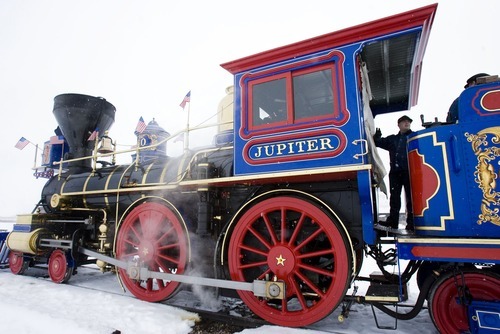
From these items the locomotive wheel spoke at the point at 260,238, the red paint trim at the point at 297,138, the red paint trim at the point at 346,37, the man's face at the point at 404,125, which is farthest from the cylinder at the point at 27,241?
the man's face at the point at 404,125

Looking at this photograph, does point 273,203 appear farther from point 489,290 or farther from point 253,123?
point 489,290

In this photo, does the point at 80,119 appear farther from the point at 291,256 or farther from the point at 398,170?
the point at 398,170

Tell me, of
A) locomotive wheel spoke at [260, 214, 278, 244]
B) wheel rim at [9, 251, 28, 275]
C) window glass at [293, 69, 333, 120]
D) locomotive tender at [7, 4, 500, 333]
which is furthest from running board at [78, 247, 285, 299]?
wheel rim at [9, 251, 28, 275]

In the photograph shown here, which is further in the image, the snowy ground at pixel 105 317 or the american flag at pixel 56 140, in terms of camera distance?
the american flag at pixel 56 140

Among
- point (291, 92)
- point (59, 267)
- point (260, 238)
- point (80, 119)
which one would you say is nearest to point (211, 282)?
point (260, 238)

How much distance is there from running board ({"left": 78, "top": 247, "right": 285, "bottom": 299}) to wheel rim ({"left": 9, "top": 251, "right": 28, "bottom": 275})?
2708mm

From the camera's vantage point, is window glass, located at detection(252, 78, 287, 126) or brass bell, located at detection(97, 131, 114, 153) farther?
brass bell, located at detection(97, 131, 114, 153)

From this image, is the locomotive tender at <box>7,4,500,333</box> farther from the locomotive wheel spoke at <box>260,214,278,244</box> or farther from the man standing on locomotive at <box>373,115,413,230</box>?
the man standing on locomotive at <box>373,115,413,230</box>

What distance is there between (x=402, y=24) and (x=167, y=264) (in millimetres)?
4714

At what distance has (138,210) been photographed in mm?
5004

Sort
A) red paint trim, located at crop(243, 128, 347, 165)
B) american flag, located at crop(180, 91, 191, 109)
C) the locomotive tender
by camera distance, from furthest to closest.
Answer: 1. american flag, located at crop(180, 91, 191, 109)
2. red paint trim, located at crop(243, 128, 347, 165)
3. the locomotive tender

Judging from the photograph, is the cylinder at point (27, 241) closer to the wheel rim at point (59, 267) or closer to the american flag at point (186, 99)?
the wheel rim at point (59, 267)

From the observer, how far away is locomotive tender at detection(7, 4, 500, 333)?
2.90 meters

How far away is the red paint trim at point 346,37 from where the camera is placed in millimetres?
3072
